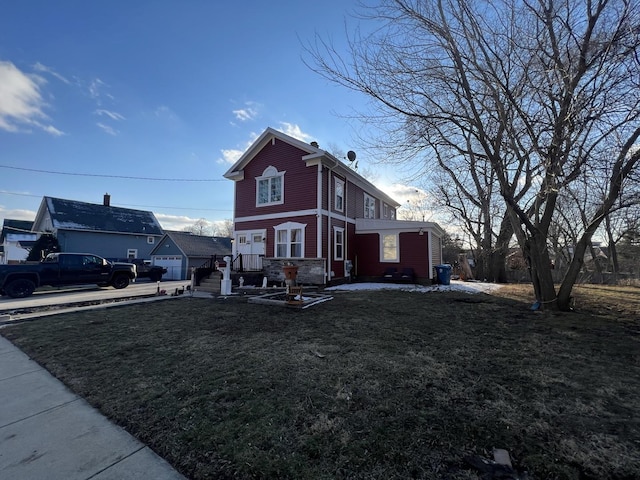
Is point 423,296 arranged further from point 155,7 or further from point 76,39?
point 76,39

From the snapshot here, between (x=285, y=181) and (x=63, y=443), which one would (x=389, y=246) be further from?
(x=63, y=443)

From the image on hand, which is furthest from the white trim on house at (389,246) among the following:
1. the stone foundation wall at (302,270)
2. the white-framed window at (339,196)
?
the stone foundation wall at (302,270)

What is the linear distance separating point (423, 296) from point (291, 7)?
30.4ft

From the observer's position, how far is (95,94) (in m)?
12.8

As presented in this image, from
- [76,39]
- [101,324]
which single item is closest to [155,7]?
[76,39]

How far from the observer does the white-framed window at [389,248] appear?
50.5ft

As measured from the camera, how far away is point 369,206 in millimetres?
18891

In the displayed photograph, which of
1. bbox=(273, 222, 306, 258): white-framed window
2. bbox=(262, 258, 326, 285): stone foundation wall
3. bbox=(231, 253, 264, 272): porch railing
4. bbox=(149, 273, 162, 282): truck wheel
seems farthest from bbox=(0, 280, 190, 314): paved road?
bbox=(273, 222, 306, 258): white-framed window

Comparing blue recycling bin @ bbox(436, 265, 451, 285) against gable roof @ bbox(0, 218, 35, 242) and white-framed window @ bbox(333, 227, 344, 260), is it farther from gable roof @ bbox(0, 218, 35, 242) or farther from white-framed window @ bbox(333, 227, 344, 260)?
gable roof @ bbox(0, 218, 35, 242)

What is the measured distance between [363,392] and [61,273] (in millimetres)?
16858

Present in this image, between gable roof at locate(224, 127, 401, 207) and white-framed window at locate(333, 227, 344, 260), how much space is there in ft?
9.61

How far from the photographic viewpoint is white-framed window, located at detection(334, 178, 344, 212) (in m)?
15.0

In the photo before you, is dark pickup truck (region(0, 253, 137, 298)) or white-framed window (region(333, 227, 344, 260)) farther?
white-framed window (region(333, 227, 344, 260))

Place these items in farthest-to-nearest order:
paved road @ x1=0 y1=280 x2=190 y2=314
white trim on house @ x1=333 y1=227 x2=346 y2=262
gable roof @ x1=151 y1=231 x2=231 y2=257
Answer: gable roof @ x1=151 y1=231 x2=231 y2=257, white trim on house @ x1=333 y1=227 x2=346 y2=262, paved road @ x1=0 y1=280 x2=190 y2=314
